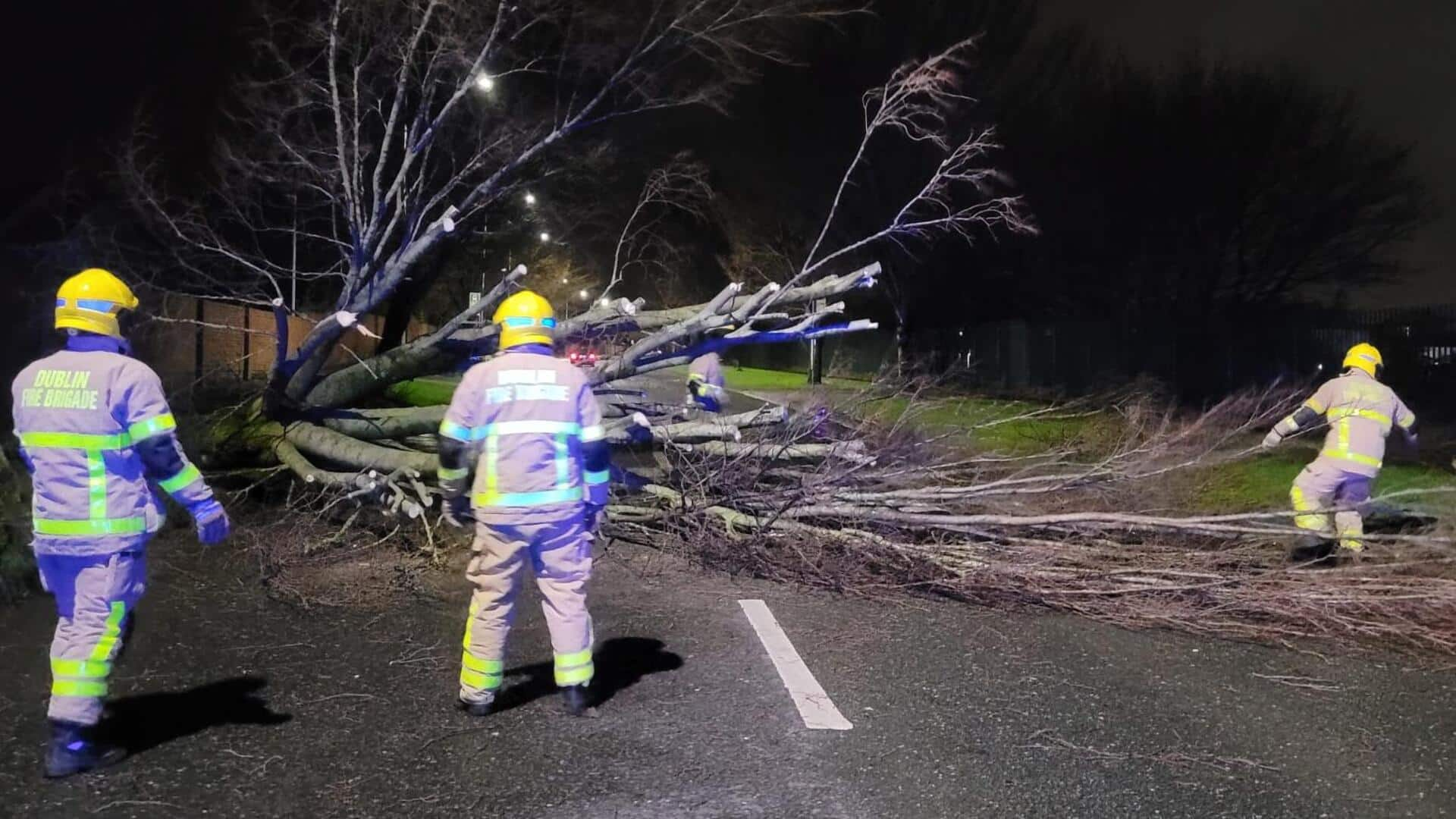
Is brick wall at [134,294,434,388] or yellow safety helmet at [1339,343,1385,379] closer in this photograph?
yellow safety helmet at [1339,343,1385,379]

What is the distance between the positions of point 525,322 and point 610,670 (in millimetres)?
1734

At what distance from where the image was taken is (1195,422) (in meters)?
7.57

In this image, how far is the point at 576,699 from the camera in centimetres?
430

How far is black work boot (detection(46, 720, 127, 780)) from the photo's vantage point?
3645 mm

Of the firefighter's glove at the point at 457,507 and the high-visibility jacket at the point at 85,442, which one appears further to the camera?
the firefighter's glove at the point at 457,507

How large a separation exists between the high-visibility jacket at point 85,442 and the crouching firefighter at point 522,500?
1.13 meters

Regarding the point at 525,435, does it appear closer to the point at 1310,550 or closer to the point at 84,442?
the point at 84,442

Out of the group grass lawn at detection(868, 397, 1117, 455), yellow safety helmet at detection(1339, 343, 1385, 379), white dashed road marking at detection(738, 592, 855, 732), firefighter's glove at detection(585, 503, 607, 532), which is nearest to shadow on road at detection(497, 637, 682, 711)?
white dashed road marking at detection(738, 592, 855, 732)

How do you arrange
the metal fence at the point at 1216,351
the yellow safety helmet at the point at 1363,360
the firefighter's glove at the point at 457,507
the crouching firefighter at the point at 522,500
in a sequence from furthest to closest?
1. the metal fence at the point at 1216,351
2. the yellow safety helmet at the point at 1363,360
3. the firefighter's glove at the point at 457,507
4. the crouching firefighter at the point at 522,500

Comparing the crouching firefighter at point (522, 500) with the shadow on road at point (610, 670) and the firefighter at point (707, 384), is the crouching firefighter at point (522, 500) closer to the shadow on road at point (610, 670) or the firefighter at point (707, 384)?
the shadow on road at point (610, 670)

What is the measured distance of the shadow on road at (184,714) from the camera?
408 cm

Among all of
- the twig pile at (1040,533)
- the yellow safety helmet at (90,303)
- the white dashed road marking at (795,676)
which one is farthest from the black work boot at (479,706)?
the twig pile at (1040,533)

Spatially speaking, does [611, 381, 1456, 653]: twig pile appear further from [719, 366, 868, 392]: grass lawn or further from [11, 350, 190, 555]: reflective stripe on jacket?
[719, 366, 868, 392]: grass lawn

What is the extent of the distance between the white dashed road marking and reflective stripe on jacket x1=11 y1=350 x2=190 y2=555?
2731 millimetres
